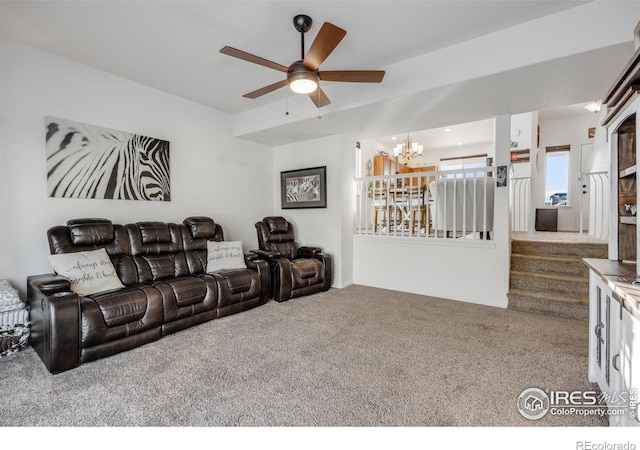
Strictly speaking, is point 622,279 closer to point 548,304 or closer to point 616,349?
point 616,349

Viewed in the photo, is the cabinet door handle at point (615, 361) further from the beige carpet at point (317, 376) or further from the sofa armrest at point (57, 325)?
the sofa armrest at point (57, 325)

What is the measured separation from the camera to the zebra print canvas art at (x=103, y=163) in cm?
292

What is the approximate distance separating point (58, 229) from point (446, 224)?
14.6 ft

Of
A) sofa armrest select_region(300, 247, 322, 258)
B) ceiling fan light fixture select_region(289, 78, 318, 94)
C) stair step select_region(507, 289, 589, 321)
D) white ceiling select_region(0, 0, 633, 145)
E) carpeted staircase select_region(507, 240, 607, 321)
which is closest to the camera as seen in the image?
white ceiling select_region(0, 0, 633, 145)

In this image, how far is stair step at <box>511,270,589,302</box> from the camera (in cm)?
332

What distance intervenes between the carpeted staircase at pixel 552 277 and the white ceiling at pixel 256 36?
6.48 feet

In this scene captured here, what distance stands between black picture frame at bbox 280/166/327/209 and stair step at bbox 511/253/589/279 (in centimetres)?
289


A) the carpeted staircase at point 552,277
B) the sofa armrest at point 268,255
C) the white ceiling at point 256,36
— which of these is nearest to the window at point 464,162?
the carpeted staircase at point 552,277

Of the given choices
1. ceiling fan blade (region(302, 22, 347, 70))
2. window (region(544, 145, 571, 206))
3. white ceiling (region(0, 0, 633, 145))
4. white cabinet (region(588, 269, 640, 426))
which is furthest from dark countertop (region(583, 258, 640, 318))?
window (region(544, 145, 571, 206))

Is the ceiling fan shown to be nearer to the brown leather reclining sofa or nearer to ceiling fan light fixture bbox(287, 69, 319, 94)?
ceiling fan light fixture bbox(287, 69, 319, 94)

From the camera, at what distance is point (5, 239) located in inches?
104

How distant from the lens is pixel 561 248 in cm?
383

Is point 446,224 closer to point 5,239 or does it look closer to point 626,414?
point 626,414
